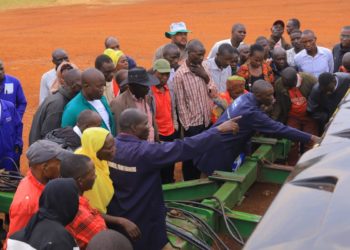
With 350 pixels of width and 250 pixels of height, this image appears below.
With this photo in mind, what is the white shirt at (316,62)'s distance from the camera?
8781 millimetres

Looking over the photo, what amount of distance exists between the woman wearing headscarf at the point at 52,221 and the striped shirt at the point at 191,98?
13.6 ft

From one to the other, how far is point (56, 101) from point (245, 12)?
28.9m

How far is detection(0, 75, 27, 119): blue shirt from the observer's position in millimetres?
7555

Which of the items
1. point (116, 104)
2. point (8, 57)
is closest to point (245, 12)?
point (8, 57)

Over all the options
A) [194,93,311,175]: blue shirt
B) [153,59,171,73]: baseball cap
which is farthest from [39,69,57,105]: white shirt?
[194,93,311,175]: blue shirt

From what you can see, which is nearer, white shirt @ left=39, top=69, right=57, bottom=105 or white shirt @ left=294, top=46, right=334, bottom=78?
white shirt @ left=39, top=69, right=57, bottom=105

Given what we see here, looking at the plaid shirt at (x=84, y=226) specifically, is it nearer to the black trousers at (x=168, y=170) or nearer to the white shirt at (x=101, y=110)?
the white shirt at (x=101, y=110)

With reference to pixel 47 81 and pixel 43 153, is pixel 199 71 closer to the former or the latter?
pixel 47 81

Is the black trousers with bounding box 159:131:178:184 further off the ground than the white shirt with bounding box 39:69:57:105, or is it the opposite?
the white shirt with bounding box 39:69:57:105

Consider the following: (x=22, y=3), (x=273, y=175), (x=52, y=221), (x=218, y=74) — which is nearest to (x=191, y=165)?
(x=273, y=175)

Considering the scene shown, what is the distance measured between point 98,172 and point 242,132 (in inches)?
95.6

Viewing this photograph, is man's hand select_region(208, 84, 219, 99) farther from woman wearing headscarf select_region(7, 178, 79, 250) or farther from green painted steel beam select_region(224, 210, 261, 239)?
woman wearing headscarf select_region(7, 178, 79, 250)

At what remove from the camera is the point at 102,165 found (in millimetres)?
4125

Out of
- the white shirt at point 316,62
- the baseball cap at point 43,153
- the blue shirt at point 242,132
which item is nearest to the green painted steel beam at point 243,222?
the blue shirt at point 242,132
